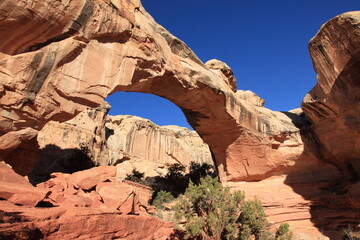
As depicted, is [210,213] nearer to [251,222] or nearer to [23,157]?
[251,222]

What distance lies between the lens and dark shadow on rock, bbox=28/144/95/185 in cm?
1684

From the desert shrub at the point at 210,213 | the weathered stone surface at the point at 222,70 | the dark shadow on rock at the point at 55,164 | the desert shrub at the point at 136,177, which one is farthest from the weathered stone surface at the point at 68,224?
the desert shrub at the point at 136,177

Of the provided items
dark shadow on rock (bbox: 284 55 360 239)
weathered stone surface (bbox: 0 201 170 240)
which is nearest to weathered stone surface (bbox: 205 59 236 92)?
dark shadow on rock (bbox: 284 55 360 239)

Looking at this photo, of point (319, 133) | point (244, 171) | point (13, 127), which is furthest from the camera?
point (244, 171)

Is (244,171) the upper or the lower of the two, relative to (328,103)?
lower

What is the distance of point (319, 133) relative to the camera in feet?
43.4

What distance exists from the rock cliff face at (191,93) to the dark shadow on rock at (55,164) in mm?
635

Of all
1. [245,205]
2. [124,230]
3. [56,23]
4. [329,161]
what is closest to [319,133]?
[329,161]

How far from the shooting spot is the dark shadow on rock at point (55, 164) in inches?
663

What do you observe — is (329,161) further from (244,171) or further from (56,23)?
(56,23)

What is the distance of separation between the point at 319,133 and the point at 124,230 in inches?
442

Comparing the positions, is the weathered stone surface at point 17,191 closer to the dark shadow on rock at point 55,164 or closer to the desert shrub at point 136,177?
the dark shadow on rock at point 55,164

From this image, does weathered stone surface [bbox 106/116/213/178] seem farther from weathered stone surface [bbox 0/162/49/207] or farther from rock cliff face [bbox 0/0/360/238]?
weathered stone surface [bbox 0/162/49/207]

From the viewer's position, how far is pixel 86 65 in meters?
7.43
